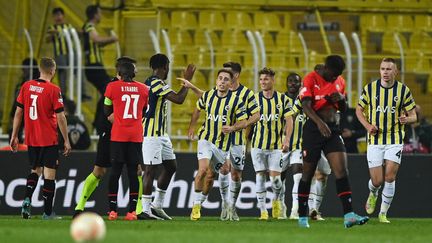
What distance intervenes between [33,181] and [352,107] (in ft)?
24.5

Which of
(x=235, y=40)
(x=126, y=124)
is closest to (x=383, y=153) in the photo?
(x=126, y=124)

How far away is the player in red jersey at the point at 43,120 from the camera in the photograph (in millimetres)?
16062

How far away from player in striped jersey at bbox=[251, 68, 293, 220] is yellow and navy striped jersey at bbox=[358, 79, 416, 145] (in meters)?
1.42

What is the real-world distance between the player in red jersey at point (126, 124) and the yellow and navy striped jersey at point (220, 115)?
1.16 meters

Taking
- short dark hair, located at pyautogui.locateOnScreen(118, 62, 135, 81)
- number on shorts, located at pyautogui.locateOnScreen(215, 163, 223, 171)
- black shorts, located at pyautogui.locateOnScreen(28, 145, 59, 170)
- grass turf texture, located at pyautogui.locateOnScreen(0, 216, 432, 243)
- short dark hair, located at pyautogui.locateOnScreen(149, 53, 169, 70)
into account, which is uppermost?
short dark hair, located at pyautogui.locateOnScreen(149, 53, 169, 70)

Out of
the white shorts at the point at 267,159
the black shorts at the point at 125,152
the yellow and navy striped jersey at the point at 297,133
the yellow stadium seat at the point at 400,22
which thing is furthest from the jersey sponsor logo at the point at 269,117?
the yellow stadium seat at the point at 400,22

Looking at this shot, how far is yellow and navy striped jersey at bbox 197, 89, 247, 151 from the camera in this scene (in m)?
16.7

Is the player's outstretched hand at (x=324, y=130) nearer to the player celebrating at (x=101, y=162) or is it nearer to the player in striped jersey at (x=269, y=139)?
the player celebrating at (x=101, y=162)

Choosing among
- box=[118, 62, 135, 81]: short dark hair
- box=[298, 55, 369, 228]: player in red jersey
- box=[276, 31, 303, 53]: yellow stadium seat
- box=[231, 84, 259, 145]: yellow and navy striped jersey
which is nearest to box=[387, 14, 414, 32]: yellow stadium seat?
box=[276, 31, 303, 53]: yellow stadium seat

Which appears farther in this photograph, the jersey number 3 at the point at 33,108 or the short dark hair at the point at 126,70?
the jersey number 3 at the point at 33,108

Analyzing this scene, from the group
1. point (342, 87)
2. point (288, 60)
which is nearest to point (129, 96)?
point (342, 87)

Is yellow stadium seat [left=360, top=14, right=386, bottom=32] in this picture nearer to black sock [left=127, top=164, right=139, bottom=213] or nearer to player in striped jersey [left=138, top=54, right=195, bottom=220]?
player in striped jersey [left=138, top=54, right=195, bottom=220]

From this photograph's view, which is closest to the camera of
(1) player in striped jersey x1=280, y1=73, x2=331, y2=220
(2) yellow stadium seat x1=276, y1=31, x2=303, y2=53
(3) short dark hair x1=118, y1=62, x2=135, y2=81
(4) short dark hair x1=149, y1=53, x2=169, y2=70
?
(3) short dark hair x1=118, y1=62, x2=135, y2=81

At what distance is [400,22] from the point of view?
985 inches
